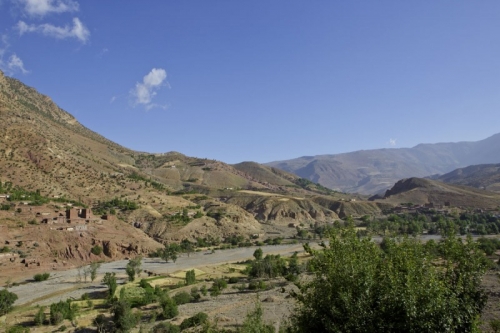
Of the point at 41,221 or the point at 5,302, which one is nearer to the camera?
the point at 5,302

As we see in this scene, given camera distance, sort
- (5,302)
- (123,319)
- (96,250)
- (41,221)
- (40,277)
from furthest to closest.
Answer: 1. (41,221)
2. (96,250)
3. (40,277)
4. (5,302)
5. (123,319)

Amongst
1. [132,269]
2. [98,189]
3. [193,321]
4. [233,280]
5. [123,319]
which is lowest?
[233,280]

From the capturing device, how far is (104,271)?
6238 cm

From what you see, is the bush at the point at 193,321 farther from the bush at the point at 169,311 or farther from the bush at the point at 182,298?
the bush at the point at 182,298

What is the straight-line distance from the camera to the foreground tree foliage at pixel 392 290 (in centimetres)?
887

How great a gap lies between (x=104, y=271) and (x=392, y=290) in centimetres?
6237

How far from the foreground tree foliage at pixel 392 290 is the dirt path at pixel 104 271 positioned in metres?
44.8

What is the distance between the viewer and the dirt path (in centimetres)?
4728

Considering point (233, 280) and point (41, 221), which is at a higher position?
point (41, 221)

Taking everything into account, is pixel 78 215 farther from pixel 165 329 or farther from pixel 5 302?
pixel 165 329

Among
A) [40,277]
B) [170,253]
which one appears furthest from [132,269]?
[170,253]

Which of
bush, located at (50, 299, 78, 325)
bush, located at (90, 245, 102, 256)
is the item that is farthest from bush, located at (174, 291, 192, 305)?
bush, located at (90, 245, 102, 256)

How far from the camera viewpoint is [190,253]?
274 feet

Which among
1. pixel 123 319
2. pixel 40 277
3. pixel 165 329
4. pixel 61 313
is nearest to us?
pixel 165 329
